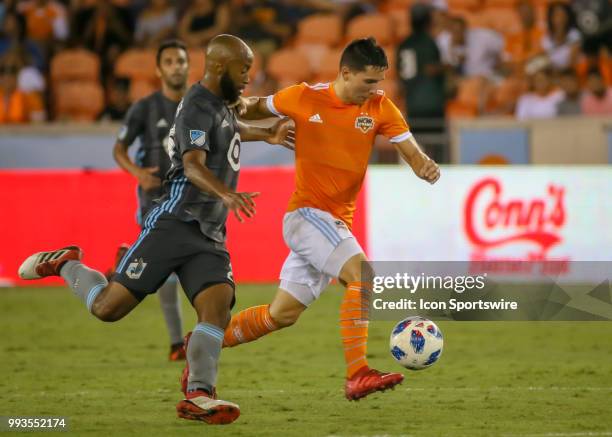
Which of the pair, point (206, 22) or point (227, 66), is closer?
point (227, 66)

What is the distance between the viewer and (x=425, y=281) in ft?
32.1

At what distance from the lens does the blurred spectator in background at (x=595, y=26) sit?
17828 mm

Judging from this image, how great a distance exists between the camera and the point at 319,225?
7.57m

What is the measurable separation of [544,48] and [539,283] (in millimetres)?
5026

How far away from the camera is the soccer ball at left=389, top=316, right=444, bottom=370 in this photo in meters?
7.64

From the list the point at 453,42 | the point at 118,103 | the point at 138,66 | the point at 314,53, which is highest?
the point at 314,53

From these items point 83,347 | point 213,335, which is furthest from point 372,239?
point 213,335

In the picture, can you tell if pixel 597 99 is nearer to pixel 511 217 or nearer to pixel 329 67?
pixel 511 217

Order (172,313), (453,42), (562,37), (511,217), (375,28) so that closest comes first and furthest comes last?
(172,313)
(511,217)
(453,42)
(562,37)
(375,28)

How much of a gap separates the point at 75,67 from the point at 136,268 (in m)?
11.6

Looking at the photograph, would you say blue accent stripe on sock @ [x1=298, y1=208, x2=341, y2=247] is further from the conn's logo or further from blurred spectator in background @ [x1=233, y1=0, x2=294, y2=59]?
blurred spectator in background @ [x1=233, y1=0, x2=294, y2=59]

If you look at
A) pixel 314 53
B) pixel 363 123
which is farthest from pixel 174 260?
pixel 314 53

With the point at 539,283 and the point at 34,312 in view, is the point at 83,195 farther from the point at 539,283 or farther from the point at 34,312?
the point at 539,283

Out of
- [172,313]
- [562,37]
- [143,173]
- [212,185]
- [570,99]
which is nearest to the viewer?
[212,185]
